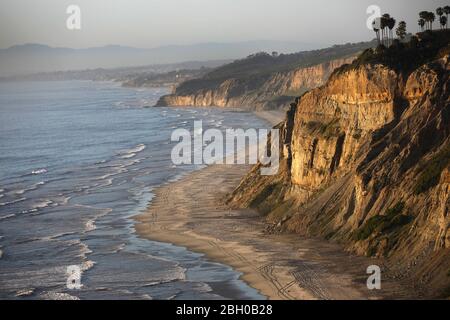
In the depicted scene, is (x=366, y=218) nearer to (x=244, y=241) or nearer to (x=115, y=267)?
(x=244, y=241)

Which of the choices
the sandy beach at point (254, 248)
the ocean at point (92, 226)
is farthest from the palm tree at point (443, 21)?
the ocean at point (92, 226)

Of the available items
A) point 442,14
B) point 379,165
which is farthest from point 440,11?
point 379,165

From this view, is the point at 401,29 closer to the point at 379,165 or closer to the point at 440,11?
the point at 440,11

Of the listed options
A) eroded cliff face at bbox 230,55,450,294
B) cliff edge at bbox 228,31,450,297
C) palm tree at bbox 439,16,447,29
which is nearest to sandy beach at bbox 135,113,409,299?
cliff edge at bbox 228,31,450,297

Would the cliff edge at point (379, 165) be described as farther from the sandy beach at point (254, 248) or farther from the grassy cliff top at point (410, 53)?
the sandy beach at point (254, 248)

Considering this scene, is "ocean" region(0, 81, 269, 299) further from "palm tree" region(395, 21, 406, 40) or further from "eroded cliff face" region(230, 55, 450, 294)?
"palm tree" region(395, 21, 406, 40)
